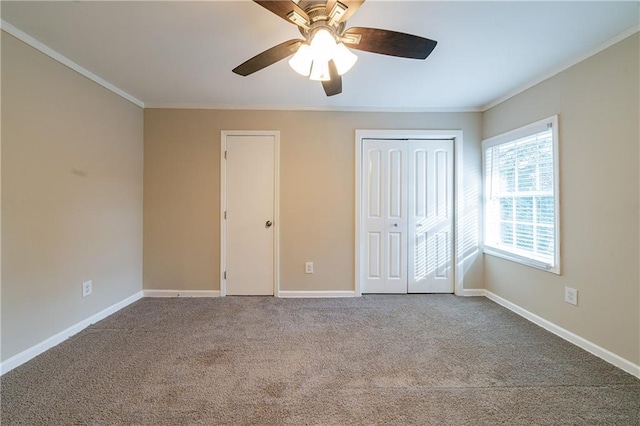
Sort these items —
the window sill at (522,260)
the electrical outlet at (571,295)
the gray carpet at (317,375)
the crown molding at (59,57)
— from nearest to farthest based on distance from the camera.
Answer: the gray carpet at (317,375) → the crown molding at (59,57) → the electrical outlet at (571,295) → the window sill at (522,260)

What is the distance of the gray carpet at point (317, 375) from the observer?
1387 mm

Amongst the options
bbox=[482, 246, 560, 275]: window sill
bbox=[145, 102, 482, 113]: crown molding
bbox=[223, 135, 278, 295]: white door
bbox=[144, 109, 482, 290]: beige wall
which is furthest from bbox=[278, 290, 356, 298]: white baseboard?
bbox=[145, 102, 482, 113]: crown molding

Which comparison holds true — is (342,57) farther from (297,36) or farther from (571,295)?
(571,295)

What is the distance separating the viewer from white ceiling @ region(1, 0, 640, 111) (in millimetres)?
1558

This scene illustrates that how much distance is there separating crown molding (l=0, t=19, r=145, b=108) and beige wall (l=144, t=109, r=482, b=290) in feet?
1.37

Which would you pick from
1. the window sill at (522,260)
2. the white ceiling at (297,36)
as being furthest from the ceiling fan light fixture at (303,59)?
the window sill at (522,260)

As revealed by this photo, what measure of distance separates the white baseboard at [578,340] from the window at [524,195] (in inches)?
19.4

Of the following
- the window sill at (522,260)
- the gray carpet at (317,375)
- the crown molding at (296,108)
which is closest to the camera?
the gray carpet at (317,375)

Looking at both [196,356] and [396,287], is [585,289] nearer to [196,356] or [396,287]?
[396,287]

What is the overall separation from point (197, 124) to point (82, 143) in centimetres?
112

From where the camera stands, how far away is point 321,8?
50.6 inches

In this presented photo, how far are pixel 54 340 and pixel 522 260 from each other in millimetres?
4185

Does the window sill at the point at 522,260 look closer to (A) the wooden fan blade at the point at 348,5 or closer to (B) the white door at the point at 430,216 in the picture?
(B) the white door at the point at 430,216

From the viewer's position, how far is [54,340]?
2021mm
